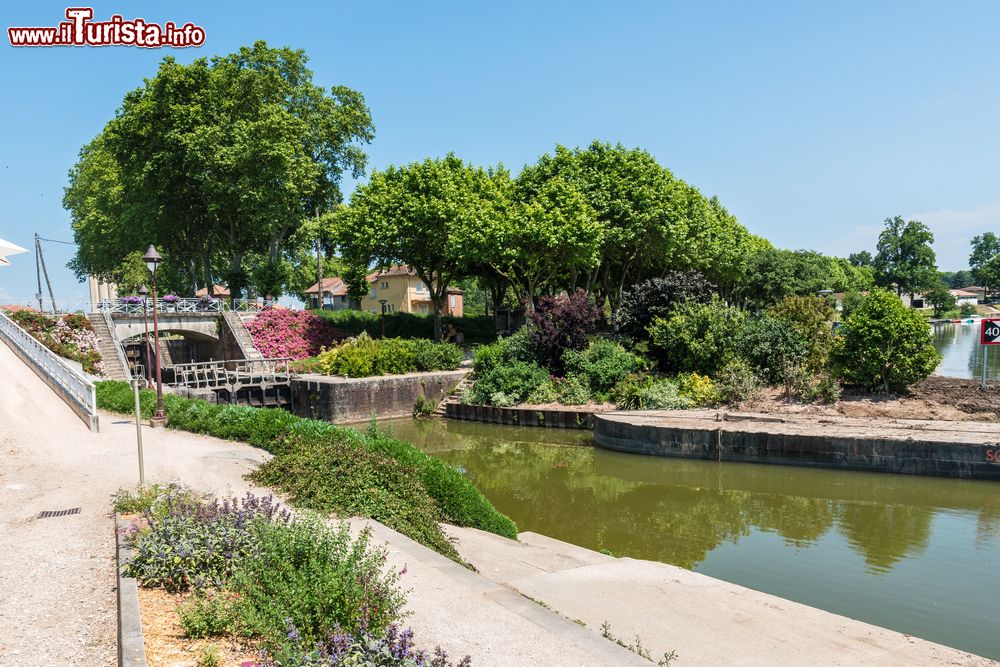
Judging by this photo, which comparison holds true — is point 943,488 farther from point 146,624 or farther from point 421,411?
point 421,411

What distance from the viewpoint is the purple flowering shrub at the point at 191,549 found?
6.75 m

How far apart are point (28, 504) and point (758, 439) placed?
17213 mm

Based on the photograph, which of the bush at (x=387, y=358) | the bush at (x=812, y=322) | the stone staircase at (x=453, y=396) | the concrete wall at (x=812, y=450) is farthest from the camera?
the bush at (x=387, y=358)

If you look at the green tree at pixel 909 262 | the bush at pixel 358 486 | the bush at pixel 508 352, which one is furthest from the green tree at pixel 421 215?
the green tree at pixel 909 262

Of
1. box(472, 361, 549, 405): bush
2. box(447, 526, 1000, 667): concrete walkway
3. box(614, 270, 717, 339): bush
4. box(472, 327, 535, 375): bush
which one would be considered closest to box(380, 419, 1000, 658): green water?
box(447, 526, 1000, 667): concrete walkway

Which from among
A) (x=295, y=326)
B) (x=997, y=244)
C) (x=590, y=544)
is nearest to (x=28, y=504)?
(x=590, y=544)

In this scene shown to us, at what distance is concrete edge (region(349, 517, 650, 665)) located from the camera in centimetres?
559

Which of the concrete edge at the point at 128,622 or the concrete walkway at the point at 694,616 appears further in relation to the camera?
the concrete walkway at the point at 694,616

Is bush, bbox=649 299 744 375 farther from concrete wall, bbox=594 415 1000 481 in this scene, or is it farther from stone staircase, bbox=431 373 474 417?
stone staircase, bbox=431 373 474 417

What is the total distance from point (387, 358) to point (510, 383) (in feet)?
22.8

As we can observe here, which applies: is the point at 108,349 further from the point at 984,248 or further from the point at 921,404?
the point at 984,248

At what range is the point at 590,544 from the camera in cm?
1314

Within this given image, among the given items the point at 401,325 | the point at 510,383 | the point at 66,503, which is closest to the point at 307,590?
the point at 66,503

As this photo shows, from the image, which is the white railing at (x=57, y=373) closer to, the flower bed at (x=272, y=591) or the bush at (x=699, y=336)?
the flower bed at (x=272, y=591)
